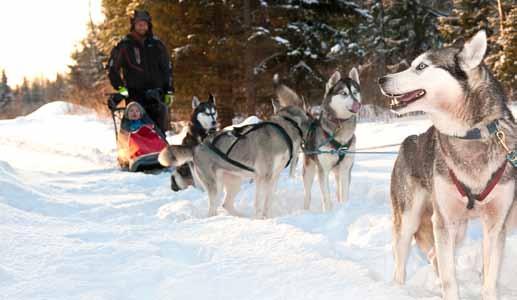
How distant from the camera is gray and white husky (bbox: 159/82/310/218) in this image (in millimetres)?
4941

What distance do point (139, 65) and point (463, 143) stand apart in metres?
6.21

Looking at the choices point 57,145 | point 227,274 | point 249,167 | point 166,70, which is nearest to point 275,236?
point 227,274

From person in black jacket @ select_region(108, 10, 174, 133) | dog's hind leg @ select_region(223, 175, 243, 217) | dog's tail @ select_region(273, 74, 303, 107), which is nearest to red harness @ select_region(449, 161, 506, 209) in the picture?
dog's hind leg @ select_region(223, 175, 243, 217)

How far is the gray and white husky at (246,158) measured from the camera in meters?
4.94

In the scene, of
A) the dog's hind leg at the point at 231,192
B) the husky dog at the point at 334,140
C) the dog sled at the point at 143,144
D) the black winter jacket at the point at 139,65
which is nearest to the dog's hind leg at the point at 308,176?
the husky dog at the point at 334,140

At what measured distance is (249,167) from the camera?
4977mm

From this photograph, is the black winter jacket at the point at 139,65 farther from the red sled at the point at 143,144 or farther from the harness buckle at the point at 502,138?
the harness buckle at the point at 502,138

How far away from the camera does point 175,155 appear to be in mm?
5055

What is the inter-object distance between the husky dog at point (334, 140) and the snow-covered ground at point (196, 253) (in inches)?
16.0

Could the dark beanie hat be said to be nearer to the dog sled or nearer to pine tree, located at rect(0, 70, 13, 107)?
the dog sled

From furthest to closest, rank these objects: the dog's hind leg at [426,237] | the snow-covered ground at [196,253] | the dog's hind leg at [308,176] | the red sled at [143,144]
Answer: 1. the red sled at [143,144]
2. the dog's hind leg at [308,176]
3. the dog's hind leg at [426,237]
4. the snow-covered ground at [196,253]

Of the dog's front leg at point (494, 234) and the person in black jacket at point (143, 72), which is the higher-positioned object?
the person in black jacket at point (143, 72)

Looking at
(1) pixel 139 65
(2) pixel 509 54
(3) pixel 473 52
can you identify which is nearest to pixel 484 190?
(3) pixel 473 52

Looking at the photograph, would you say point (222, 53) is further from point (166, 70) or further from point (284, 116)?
point (284, 116)
